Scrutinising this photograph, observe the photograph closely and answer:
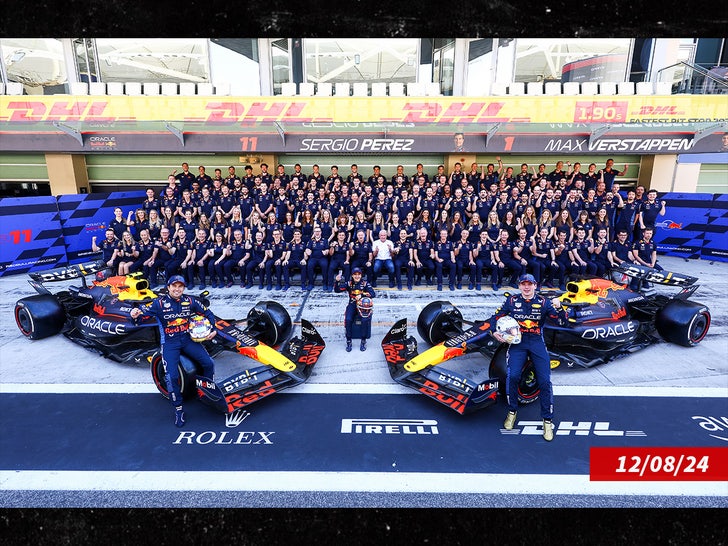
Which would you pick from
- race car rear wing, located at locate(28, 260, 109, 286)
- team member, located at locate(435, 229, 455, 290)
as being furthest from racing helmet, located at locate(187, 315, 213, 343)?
team member, located at locate(435, 229, 455, 290)

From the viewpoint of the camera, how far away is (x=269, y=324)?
662cm

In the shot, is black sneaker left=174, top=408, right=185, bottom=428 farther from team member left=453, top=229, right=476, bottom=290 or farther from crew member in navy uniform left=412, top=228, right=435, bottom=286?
team member left=453, top=229, right=476, bottom=290

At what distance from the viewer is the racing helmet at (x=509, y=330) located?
4.35 m

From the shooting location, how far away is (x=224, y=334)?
5.45 meters

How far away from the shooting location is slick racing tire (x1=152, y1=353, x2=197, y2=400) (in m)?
5.00

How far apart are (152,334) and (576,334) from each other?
6.75m

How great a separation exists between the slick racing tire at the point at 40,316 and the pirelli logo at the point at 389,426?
5.60 meters

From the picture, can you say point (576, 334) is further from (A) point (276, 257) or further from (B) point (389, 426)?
(A) point (276, 257)

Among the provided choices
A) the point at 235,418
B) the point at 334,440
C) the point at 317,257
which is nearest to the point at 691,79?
the point at 317,257

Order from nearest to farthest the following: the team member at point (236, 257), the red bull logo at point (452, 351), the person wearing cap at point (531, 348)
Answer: the person wearing cap at point (531, 348) → the red bull logo at point (452, 351) → the team member at point (236, 257)

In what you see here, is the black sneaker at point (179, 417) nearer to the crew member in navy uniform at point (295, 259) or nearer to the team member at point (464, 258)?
the crew member in navy uniform at point (295, 259)

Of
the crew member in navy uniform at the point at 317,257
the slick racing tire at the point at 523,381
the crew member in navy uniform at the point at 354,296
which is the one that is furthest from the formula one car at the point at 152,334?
the crew member in navy uniform at the point at 317,257

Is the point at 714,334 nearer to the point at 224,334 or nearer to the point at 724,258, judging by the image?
the point at 724,258
